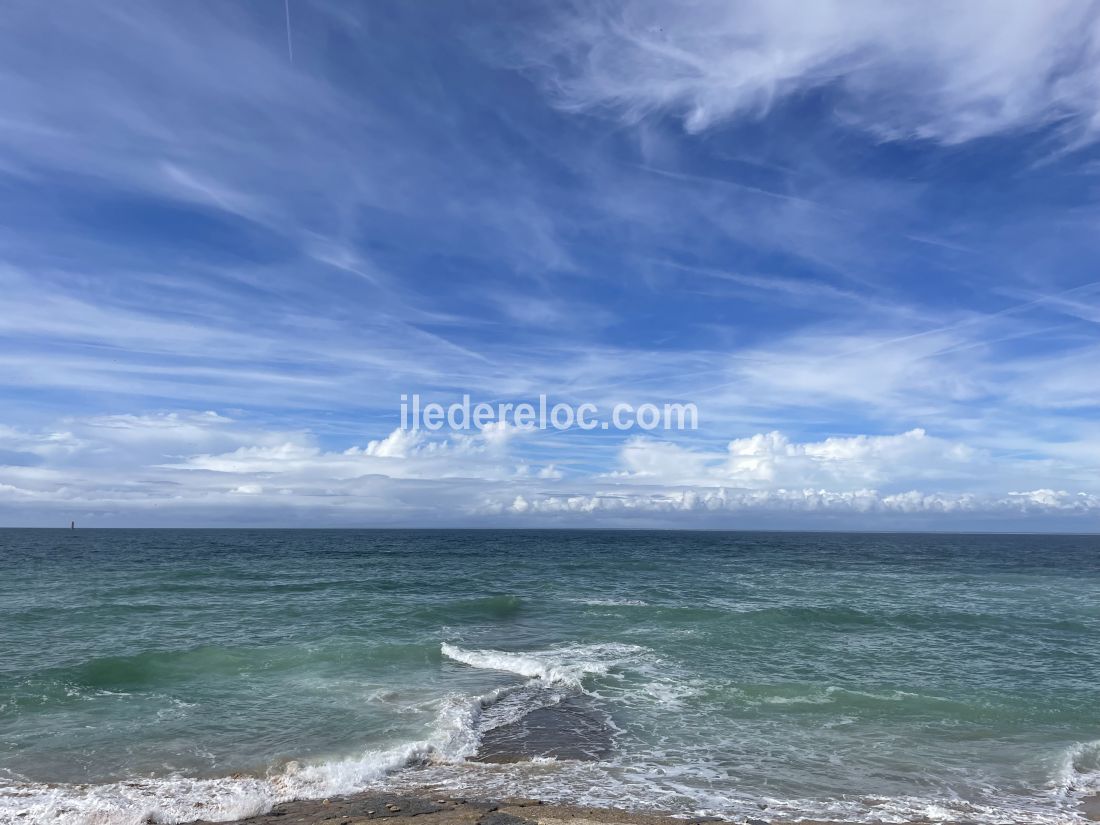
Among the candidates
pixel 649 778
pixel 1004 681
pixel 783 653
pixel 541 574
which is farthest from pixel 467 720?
pixel 541 574

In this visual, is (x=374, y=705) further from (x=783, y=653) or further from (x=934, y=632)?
(x=934, y=632)

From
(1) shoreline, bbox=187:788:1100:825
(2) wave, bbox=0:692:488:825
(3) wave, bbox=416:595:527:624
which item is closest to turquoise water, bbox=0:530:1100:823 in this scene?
(2) wave, bbox=0:692:488:825

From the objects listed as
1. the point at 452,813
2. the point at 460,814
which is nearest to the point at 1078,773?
the point at 460,814

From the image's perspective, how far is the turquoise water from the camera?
1173 cm

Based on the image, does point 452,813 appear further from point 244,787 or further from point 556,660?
point 556,660

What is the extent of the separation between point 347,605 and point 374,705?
18431 mm

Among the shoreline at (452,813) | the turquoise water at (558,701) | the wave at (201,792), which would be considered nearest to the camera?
the shoreline at (452,813)

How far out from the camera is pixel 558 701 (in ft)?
56.5

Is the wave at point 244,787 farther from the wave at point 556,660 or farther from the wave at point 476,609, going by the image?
the wave at point 476,609

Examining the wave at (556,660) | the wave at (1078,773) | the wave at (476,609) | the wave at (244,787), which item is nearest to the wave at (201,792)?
the wave at (244,787)

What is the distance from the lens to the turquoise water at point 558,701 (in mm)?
11727

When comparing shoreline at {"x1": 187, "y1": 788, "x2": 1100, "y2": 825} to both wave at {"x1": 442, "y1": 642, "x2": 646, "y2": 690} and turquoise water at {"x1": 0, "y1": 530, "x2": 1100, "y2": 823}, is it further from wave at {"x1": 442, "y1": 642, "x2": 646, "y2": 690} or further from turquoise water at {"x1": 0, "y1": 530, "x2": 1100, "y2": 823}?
wave at {"x1": 442, "y1": 642, "x2": 646, "y2": 690}

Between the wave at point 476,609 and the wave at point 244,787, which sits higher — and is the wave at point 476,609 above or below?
below

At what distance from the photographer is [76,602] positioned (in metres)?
33.7
